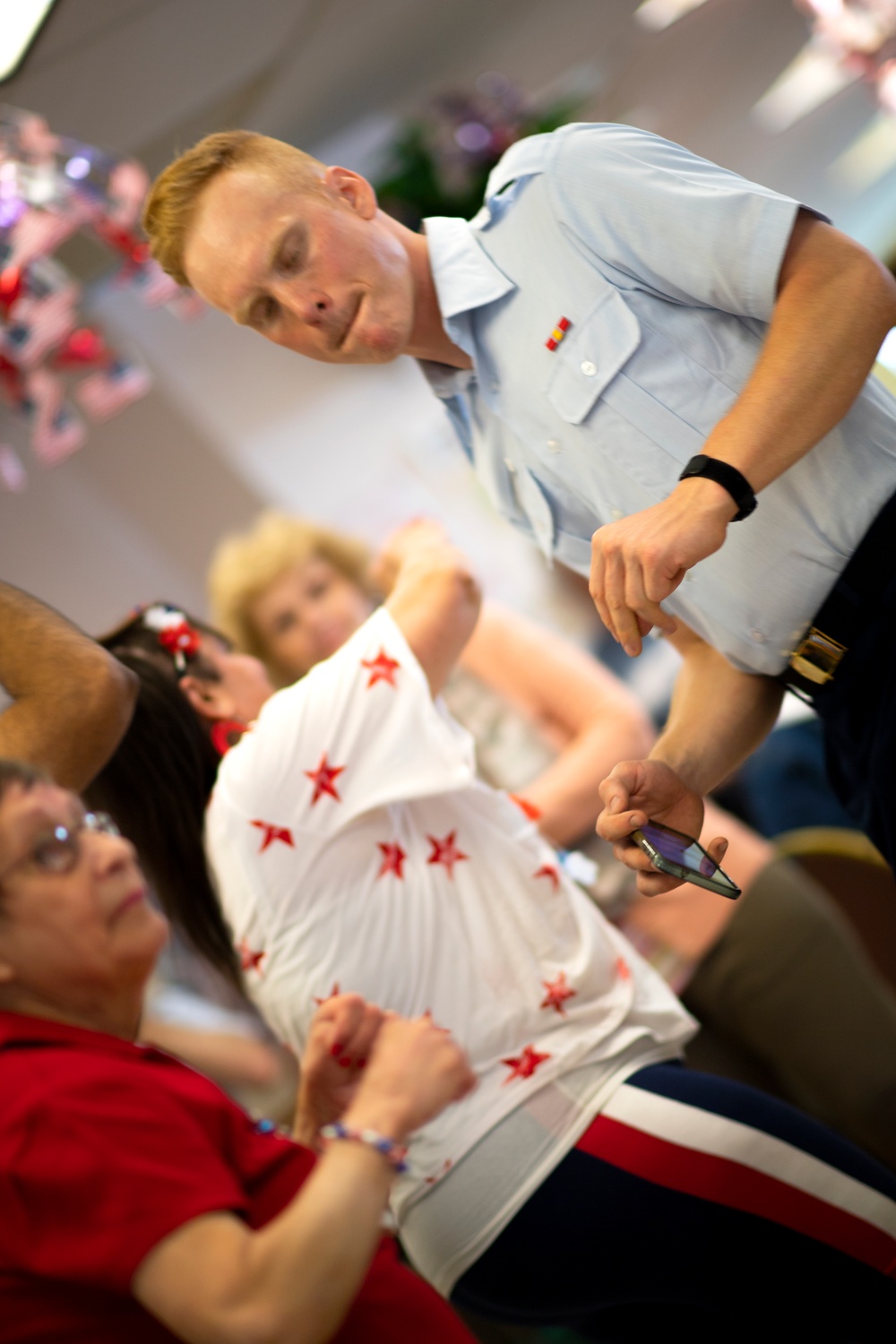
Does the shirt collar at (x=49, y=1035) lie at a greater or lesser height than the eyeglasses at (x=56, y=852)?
lesser

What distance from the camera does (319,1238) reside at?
1.91 feet

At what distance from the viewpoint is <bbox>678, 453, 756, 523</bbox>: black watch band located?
67cm

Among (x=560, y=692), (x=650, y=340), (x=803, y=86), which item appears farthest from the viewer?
(x=803, y=86)

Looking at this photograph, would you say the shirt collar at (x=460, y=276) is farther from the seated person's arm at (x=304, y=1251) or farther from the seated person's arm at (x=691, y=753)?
the seated person's arm at (x=304, y=1251)

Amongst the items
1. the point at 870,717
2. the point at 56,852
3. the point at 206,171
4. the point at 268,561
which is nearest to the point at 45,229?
the point at 268,561

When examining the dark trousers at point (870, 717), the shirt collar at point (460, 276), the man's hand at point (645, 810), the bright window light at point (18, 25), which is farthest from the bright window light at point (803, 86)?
the man's hand at point (645, 810)

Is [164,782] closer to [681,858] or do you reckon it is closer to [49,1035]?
[49,1035]

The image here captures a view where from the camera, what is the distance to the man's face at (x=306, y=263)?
30.0 inches

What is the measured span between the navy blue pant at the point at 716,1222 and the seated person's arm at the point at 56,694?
1.59 feet

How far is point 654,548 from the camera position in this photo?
2.12 ft

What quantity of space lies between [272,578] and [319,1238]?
113 cm

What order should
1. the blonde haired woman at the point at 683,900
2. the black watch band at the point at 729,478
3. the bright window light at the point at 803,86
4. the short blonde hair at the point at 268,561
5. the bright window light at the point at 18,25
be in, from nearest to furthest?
the black watch band at the point at 729,478 → the bright window light at the point at 18,25 → the blonde haired woman at the point at 683,900 → the short blonde hair at the point at 268,561 → the bright window light at the point at 803,86

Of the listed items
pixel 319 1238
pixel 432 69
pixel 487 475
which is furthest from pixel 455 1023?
pixel 432 69

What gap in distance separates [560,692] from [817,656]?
711mm
